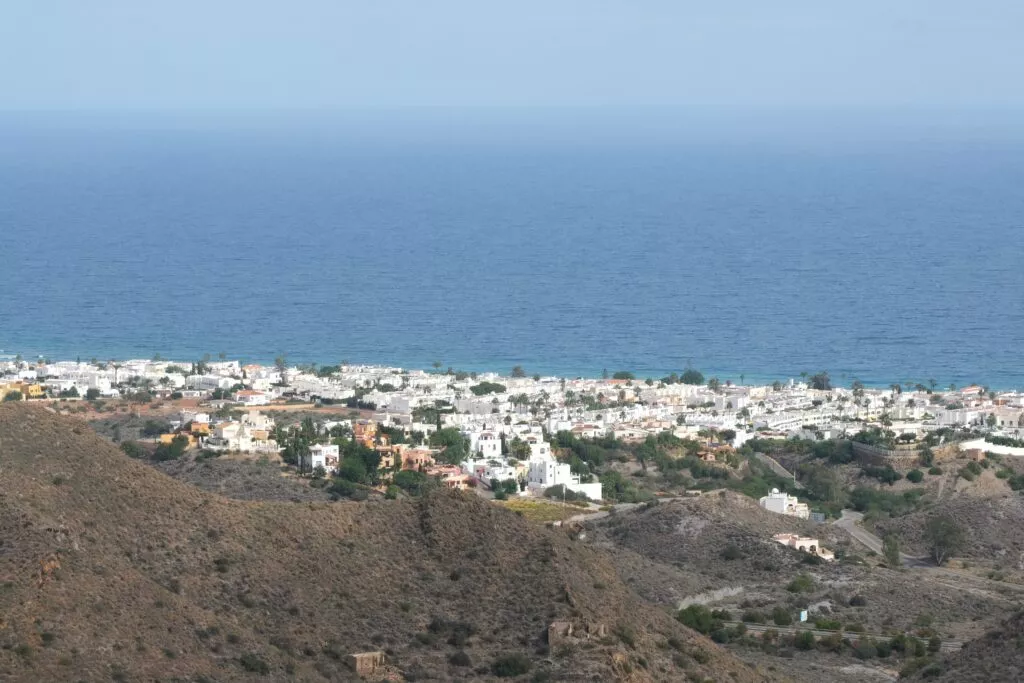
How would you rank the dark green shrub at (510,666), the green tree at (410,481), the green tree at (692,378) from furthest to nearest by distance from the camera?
the green tree at (692,378), the green tree at (410,481), the dark green shrub at (510,666)

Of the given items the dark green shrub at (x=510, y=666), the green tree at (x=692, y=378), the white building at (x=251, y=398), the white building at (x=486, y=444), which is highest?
the dark green shrub at (x=510, y=666)

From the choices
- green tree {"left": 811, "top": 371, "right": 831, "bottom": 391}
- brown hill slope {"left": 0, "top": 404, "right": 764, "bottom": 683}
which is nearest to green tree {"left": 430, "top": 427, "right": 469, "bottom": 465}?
green tree {"left": 811, "top": 371, "right": 831, "bottom": 391}

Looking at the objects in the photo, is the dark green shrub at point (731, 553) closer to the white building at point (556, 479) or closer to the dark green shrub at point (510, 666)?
the white building at point (556, 479)

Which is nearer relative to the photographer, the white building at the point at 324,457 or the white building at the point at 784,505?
the white building at the point at 784,505

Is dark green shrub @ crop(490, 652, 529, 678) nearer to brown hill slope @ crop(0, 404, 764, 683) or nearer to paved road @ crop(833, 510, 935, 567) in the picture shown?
brown hill slope @ crop(0, 404, 764, 683)

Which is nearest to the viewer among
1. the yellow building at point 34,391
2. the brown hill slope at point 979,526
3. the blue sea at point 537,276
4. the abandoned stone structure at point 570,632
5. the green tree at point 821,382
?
the abandoned stone structure at point 570,632

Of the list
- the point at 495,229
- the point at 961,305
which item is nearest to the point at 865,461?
the point at 961,305

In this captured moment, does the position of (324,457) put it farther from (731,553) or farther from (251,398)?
(251,398)

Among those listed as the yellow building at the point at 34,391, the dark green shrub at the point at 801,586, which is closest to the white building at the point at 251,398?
the yellow building at the point at 34,391
